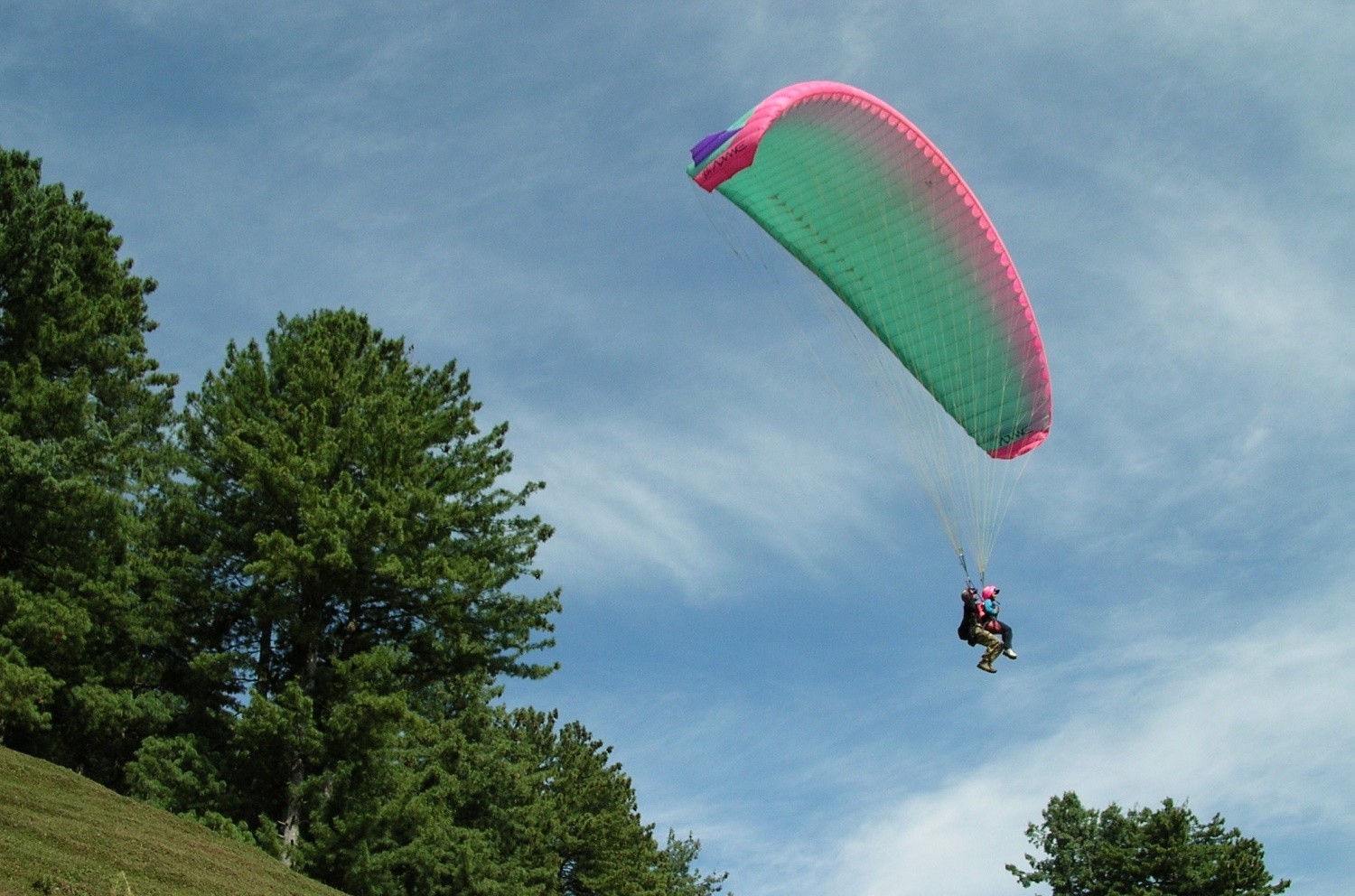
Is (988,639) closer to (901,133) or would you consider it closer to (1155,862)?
(901,133)

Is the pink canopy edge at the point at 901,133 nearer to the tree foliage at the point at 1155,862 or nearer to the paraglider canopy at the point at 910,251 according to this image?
the paraglider canopy at the point at 910,251

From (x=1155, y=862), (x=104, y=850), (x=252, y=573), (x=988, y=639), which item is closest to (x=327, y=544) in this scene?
(x=252, y=573)

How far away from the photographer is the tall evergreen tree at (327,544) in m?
19.2

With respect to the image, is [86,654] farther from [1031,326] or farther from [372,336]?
[1031,326]

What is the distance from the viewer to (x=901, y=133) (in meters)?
16.8

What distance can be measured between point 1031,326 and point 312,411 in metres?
11.7

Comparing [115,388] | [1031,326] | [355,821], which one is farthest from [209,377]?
[1031,326]

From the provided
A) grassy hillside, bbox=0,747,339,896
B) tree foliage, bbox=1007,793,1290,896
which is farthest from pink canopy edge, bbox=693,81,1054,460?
tree foliage, bbox=1007,793,1290,896

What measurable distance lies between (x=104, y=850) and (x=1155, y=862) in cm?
3400

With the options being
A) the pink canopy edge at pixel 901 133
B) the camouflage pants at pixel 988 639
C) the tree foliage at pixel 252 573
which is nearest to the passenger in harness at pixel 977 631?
the camouflage pants at pixel 988 639

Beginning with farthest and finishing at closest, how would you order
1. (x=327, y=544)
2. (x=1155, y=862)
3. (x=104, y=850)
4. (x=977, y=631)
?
(x=1155, y=862) → (x=327, y=544) → (x=977, y=631) → (x=104, y=850)

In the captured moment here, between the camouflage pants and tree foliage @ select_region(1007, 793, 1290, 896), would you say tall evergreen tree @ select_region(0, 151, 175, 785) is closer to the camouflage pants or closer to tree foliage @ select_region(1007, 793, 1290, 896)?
the camouflage pants

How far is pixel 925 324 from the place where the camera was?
18.1m

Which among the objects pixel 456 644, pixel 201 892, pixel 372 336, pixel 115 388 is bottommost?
pixel 201 892
